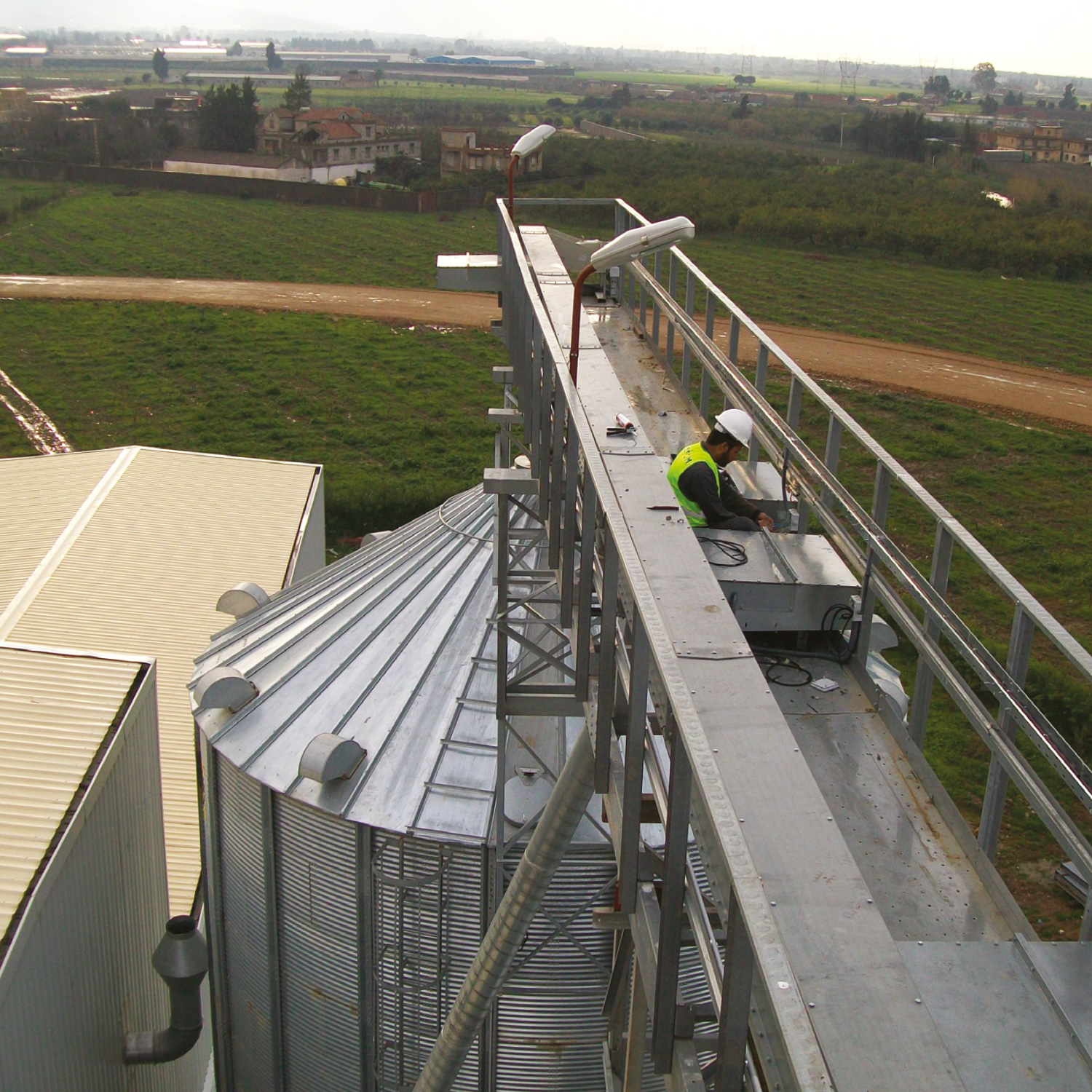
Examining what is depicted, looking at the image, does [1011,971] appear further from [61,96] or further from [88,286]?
[61,96]

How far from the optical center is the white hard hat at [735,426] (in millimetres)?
9219

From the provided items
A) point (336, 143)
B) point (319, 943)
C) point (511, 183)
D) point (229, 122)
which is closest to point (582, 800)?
point (319, 943)

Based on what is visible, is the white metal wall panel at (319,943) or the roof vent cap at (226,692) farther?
the roof vent cap at (226,692)

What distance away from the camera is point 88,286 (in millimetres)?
53375

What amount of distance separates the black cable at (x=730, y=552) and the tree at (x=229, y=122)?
296 feet

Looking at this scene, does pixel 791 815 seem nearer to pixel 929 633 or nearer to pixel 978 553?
pixel 978 553

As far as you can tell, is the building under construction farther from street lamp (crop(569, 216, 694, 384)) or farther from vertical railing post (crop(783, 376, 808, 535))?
street lamp (crop(569, 216, 694, 384))

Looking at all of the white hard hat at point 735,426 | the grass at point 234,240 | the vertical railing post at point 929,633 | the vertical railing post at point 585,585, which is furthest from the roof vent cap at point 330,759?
the grass at point 234,240

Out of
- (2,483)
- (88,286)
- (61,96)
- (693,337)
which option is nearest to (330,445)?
(2,483)

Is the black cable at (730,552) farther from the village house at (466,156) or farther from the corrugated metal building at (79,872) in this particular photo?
the village house at (466,156)

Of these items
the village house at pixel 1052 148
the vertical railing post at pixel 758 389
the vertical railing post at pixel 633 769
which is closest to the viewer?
the vertical railing post at pixel 633 769

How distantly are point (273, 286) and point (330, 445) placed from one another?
756 inches

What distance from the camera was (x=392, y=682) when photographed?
1112 centimetres

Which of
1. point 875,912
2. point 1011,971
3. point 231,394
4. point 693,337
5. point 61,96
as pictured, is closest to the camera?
point 875,912
